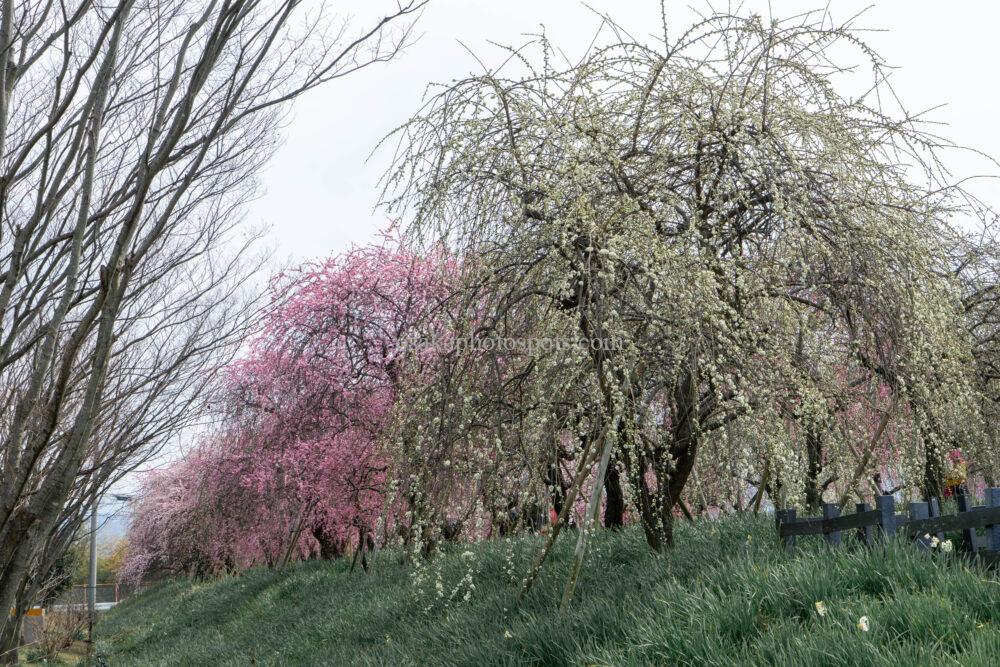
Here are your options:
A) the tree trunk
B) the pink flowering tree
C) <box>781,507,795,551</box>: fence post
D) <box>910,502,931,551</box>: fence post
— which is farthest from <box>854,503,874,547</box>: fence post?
the pink flowering tree

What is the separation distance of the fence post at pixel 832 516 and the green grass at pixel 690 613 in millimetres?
130

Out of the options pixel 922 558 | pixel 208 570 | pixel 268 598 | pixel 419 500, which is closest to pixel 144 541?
pixel 208 570

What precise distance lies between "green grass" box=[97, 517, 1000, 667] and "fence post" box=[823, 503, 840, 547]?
0.13 meters

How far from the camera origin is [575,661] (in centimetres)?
419

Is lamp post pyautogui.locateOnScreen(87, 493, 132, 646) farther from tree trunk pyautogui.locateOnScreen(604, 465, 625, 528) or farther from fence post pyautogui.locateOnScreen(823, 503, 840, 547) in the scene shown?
fence post pyautogui.locateOnScreen(823, 503, 840, 547)

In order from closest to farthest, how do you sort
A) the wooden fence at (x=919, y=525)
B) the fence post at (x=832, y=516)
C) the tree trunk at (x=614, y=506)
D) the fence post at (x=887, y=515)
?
1. the wooden fence at (x=919, y=525)
2. the fence post at (x=887, y=515)
3. the fence post at (x=832, y=516)
4. the tree trunk at (x=614, y=506)

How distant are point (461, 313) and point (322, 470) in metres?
7.82

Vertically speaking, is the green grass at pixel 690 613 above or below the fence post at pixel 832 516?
below

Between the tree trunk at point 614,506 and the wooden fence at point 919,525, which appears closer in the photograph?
the wooden fence at point 919,525

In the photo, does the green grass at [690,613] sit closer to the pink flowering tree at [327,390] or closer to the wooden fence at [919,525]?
the wooden fence at [919,525]

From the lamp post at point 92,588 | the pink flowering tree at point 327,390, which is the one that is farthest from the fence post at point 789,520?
the lamp post at point 92,588

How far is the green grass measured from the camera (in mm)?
3410

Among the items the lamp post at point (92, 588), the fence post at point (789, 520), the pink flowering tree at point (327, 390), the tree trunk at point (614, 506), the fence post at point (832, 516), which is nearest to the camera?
the fence post at point (832, 516)

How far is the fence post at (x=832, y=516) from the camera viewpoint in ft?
16.3
